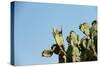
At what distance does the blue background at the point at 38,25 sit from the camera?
1826 millimetres

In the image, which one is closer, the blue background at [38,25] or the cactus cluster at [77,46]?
the blue background at [38,25]

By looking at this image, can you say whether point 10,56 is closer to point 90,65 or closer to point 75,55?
point 75,55

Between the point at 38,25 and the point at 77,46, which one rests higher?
the point at 38,25

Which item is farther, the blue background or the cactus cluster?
the cactus cluster

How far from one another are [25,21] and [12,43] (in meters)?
0.23

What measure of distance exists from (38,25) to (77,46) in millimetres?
458

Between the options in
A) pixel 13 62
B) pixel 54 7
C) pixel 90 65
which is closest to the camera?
pixel 13 62

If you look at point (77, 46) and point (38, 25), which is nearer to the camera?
point (38, 25)

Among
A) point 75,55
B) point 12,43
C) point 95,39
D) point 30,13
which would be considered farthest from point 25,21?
point 95,39

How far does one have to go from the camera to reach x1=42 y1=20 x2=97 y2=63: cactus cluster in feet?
6.51

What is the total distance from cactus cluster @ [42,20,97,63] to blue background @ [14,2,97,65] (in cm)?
4

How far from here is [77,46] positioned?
81.7 inches

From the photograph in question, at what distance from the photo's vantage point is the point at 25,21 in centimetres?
186

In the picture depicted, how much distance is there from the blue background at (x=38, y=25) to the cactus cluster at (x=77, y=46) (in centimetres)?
4
